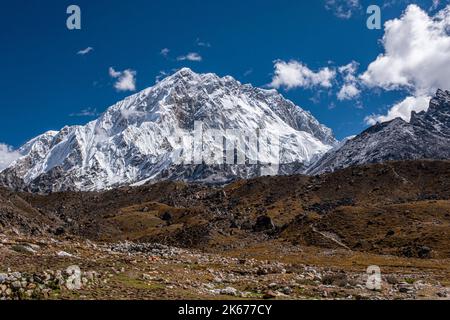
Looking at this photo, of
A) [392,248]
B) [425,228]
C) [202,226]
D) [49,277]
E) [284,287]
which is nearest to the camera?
[49,277]

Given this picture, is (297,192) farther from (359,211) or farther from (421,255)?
(421,255)

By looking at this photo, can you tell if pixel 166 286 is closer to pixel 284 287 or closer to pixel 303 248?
pixel 284 287

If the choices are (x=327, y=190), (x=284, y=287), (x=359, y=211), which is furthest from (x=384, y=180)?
(x=284, y=287)

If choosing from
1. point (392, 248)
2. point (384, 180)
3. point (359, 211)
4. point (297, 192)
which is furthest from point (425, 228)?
point (297, 192)

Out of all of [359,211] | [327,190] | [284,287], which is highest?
[327,190]
